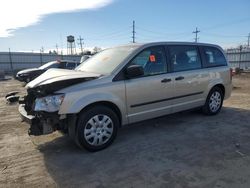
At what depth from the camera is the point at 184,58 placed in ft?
18.9

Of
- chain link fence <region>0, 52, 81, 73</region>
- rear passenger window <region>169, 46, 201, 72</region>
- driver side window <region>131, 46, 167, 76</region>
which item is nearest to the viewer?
driver side window <region>131, 46, 167, 76</region>

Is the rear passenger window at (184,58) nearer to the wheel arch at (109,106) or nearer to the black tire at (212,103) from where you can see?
the black tire at (212,103)

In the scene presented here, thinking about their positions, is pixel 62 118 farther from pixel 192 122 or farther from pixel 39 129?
pixel 192 122

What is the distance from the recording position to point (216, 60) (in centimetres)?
656

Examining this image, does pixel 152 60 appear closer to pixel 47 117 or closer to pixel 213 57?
pixel 213 57

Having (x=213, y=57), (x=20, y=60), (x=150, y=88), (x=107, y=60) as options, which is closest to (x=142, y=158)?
(x=150, y=88)

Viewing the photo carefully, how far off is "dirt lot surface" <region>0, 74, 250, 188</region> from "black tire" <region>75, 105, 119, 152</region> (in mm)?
151

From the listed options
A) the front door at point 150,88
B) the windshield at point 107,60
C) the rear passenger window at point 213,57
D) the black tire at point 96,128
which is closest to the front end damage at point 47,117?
the black tire at point 96,128

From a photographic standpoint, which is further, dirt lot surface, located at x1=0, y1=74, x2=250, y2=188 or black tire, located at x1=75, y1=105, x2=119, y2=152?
black tire, located at x1=75, y1=105, x2=119, y2=152

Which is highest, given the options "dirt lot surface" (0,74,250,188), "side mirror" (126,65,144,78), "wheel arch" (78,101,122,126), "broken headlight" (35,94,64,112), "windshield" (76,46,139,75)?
"windshield" (76,46,139,75)

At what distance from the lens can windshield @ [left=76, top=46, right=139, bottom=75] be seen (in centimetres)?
488

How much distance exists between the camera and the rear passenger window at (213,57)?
248 inches

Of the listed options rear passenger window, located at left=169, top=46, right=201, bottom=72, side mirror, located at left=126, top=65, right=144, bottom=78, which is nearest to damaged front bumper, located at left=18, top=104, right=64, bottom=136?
side mirror, located at left=126, top=65, right=144, bottom=78

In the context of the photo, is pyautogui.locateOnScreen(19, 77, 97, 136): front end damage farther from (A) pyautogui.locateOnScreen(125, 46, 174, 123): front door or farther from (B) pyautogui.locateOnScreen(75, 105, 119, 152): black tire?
(A) pyautogui.locateOnScreen(125, 46, 174, 123): front door
